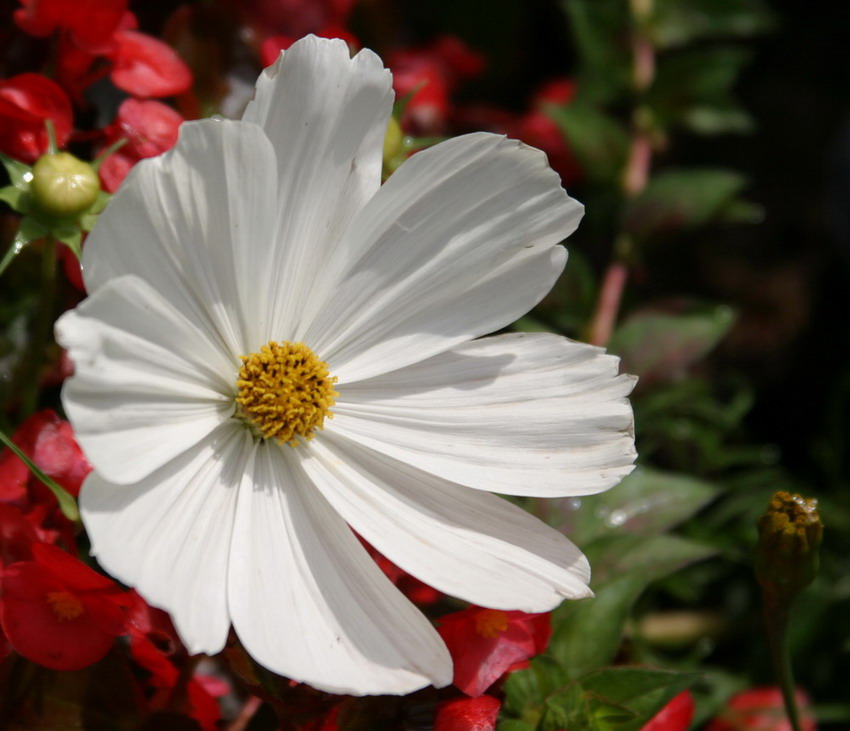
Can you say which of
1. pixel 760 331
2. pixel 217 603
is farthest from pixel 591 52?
pixel 217 603

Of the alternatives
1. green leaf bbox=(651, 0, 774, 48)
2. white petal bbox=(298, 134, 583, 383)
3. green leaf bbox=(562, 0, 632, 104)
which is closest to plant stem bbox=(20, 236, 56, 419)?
white petal bbox=(298, 134, 583, 383)

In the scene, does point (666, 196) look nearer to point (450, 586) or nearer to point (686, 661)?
point (686, 661)

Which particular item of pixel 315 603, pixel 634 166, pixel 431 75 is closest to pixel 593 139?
pixel 634 166

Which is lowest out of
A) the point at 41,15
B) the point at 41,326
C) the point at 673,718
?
the point at 673,718

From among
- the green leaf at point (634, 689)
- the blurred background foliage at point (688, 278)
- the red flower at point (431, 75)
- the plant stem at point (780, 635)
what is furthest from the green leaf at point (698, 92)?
the green leaf at point (634, 689)

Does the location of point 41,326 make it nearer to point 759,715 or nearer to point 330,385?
point 330,385

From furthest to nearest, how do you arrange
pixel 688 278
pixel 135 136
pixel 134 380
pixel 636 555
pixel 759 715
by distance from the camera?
pixel 688 278
pixel 759 715
pixel 636 555
pixel 135 136
pixel 134 380

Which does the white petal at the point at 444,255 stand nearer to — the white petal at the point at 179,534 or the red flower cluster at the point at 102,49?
the white petal at the point at 179,534
